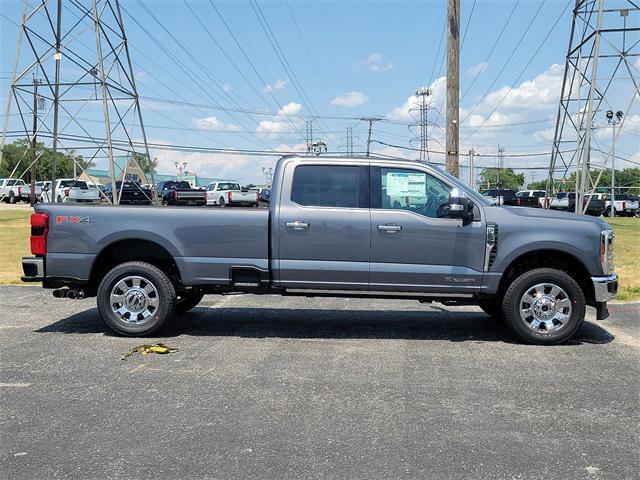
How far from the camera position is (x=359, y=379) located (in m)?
5.38

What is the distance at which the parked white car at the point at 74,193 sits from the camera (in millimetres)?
32500

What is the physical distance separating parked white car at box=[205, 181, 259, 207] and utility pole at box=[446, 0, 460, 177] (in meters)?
22.3

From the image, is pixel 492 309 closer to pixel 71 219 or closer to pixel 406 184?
pixel 406 184

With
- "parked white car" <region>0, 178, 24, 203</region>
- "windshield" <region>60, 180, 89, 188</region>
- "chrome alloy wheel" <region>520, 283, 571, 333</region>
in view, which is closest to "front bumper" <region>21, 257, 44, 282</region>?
"chrome alloy wheel" <region>520, 283, 571, 333</region>

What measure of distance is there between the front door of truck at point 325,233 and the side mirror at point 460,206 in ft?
3.01

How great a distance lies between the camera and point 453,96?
1441cm

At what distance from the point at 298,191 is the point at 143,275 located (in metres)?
2.00

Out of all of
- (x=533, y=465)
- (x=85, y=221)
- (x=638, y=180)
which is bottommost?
(x=533, y=465)

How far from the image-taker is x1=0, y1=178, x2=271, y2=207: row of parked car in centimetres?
3134

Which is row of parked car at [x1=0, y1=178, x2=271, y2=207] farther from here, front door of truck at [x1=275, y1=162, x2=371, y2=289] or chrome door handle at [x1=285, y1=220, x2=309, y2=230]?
chrome door handle at [x1=285, y1=220, x2=309, y2=230]

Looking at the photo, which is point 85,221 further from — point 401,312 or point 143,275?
point 401,312

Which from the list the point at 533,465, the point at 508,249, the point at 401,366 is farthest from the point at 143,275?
the point at 533,465

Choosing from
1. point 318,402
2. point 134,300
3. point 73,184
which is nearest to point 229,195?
point 73,184

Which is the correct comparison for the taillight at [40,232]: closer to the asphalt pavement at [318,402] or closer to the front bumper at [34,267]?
the front bumper at [34,267]
